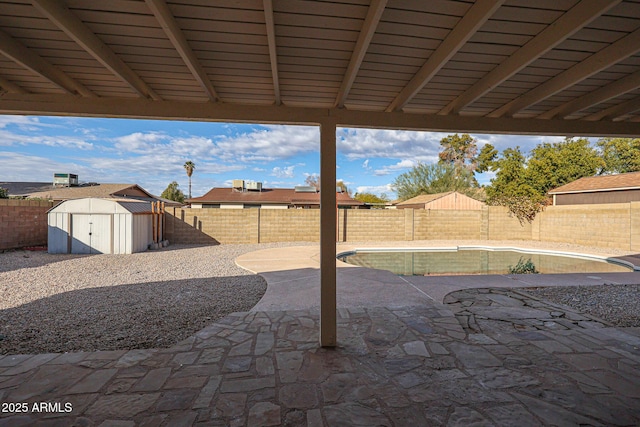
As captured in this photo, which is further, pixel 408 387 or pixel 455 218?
pixel 455 218

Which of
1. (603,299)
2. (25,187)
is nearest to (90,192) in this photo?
(25,187)

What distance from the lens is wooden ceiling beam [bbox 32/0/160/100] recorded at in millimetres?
1513

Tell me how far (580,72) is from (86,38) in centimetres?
332

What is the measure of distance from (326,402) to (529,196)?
15604 millimetres

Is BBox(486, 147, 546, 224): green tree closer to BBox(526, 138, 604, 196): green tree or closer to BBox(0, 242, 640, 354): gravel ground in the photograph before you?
BBox(526, 138, 604, 196): green tree

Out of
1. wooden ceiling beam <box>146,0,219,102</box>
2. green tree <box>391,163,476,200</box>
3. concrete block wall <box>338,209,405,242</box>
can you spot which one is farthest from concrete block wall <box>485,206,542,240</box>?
green tree <box>391,163,476,200</box>

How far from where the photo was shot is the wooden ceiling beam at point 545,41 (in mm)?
1517

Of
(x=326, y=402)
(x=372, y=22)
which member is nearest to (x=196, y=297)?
(x=326, y=402)

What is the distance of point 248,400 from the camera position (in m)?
2.10

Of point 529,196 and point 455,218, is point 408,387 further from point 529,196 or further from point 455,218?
point 529,196

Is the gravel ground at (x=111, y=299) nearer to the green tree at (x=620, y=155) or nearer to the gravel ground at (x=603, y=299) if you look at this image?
the gravel ground at (x=603, y=299)

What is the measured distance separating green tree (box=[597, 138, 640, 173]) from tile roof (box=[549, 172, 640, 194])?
1142 cm

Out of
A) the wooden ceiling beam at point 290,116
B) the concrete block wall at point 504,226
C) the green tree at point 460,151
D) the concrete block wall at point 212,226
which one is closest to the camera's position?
the wooden ceiling beam at point 290,116

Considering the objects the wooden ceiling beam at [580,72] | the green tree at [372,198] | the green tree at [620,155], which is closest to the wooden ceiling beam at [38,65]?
the wooden ceiling beam at [580,72]
